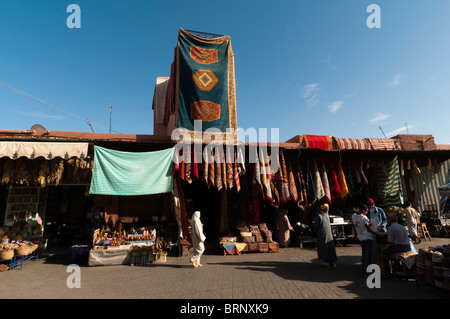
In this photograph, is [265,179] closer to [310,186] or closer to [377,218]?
[310,186]

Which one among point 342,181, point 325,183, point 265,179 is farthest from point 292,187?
point 342,181

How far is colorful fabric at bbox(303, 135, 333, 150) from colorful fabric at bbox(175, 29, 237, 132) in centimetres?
382

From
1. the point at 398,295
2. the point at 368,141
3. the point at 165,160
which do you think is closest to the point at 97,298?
the point at 165,160

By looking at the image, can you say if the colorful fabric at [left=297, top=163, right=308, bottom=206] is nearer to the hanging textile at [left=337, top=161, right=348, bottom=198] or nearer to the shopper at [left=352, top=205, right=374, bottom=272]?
the hanging textile at [left=337, top=161, right=348, bottom=198]

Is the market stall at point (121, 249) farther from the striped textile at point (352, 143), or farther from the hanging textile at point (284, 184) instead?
the striped textile at point (352, 143)

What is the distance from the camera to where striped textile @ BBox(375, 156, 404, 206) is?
998 cm

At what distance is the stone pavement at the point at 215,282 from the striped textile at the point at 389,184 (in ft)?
13.3

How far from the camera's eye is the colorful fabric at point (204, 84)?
34.2ft

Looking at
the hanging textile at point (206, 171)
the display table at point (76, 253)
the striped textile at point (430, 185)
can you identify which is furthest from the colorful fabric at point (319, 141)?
the display table at point (76, 253)

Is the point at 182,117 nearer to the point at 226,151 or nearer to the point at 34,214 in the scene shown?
the point at 226,151

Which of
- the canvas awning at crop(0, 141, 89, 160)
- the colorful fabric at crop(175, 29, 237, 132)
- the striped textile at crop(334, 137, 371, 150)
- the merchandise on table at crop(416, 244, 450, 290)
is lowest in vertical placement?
the merchandise on table at crop(416, 244, 450, 290)

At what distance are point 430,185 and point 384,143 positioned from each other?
2870 millimetres

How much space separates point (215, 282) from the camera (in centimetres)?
521

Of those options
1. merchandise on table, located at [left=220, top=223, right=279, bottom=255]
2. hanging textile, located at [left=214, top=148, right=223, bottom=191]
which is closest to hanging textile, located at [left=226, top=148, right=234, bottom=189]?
hanging textile, located at [left=214, top=148, right=223, bottom=191]
